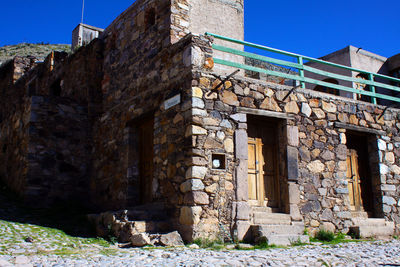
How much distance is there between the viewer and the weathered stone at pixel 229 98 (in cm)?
745

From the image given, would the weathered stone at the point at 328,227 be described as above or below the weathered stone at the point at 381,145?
below

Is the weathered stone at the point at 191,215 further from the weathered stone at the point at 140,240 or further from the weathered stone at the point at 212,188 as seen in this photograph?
the weathered stone at the point at 140,240

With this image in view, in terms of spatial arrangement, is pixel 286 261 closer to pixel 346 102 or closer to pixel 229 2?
pixel 346 102

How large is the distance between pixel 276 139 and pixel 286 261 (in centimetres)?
305

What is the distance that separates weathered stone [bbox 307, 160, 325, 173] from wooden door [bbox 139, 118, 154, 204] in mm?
2933

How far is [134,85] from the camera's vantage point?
907 centimetres

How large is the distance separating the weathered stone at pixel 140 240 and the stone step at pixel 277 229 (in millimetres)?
1674

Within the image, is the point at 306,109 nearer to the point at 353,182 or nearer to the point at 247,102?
the point at 247,102

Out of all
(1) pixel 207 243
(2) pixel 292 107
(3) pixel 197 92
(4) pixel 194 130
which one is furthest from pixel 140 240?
(2) pixel 292 107

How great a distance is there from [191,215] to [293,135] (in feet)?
8.29

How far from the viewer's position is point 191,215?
6684mm

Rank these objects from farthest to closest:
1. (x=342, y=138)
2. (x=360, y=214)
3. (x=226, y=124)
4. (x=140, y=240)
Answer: (x=360, y=214)
(x=342, y=138)
(x=226, y=124)
(x=140, y=240)

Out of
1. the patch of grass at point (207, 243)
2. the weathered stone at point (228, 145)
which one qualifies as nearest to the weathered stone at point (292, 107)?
the weathered stone at point (228, 145)

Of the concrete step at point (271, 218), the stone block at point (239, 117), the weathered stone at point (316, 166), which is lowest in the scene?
the concrete step at point (271, 218)
